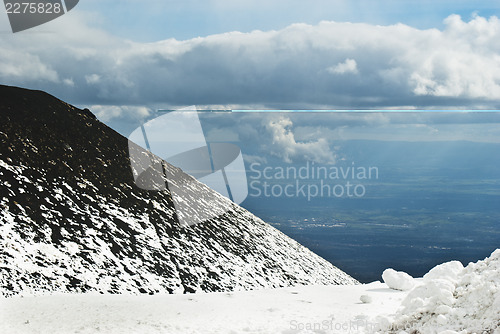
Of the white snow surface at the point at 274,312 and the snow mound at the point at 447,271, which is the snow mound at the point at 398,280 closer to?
the snow mound at the point at 447,271

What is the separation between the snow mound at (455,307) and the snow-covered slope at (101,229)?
426 cm

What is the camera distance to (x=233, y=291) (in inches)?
442

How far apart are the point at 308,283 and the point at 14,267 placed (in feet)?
24.1

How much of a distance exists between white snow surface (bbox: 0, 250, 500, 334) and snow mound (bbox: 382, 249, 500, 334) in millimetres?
14

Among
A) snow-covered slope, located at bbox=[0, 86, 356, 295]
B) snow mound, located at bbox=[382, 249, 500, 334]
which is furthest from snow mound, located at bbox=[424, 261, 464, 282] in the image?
snow-covered slope, located at bbox=[0, 86, 356, 295]

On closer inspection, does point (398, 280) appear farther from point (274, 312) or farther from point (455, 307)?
point (274, 312)

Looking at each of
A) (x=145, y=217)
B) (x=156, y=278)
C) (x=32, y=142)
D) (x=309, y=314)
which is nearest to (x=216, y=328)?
(x=309, y=314)

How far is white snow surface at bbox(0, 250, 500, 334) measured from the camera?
26.0 feet

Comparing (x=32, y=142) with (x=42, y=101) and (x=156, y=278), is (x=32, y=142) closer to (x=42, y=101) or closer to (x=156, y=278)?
(x=42, y=101)

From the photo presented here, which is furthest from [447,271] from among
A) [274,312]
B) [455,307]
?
[274,312]

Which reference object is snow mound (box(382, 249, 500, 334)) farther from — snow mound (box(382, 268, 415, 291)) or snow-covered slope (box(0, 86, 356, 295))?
snow-covered slope (box(0, 86, 356, 295))

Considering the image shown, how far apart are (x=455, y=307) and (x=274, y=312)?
326 centimetres

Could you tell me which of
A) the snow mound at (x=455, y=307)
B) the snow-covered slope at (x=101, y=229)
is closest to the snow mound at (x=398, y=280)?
the snow mound at (x=455, y=307)

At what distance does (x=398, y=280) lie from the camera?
11711 millimetres
